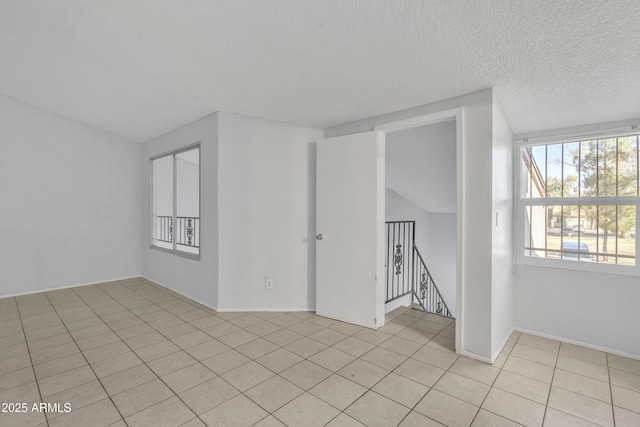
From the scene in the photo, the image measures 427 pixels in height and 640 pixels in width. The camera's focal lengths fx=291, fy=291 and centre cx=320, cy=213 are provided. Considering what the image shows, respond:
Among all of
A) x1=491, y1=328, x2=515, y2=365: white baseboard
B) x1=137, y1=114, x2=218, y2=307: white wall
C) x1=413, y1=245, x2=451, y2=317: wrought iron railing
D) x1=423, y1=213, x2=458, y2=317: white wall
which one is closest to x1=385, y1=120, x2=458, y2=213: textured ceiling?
x1=423, y1=213, x2=458, y2=317: white wall

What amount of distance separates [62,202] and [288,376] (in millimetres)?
4508

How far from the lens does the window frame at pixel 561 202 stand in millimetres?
2621

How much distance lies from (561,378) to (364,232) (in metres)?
1.91

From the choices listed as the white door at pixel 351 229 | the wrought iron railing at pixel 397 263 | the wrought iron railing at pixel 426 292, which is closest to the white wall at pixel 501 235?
the white door at pixel 351 229

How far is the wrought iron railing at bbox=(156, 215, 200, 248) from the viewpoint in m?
5.39

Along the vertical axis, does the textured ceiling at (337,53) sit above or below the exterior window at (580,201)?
above

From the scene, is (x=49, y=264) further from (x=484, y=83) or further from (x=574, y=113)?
(x=574, y=113)

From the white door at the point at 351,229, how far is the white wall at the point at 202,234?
1.24 meters

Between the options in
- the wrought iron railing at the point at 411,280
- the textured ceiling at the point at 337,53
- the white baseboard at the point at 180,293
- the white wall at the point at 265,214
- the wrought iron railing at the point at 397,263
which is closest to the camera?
the textured ceiling at the point at 337,53

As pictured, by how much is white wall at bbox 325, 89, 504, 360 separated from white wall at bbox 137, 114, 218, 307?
2634mm

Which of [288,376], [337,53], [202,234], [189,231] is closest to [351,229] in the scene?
[288,376]

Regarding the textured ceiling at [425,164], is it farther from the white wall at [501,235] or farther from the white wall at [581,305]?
the white wall at [581,305]

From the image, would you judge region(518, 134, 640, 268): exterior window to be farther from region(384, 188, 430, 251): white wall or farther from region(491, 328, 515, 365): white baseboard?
region(384, 188, 430, 251): white wall

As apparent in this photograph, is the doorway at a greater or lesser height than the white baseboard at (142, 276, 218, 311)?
greater
